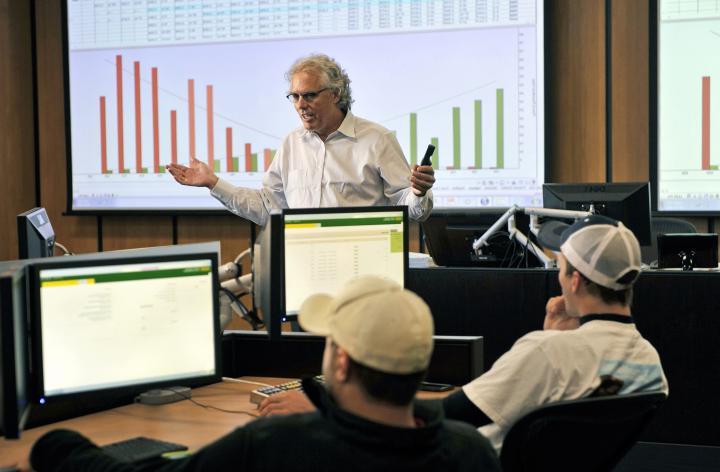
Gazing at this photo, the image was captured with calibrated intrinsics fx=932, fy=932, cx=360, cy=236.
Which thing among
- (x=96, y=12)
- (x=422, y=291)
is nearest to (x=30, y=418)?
(x=422, y=291)

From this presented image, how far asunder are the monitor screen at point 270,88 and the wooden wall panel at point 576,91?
4.0 inches

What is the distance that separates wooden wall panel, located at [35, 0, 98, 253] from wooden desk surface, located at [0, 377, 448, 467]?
366 cm

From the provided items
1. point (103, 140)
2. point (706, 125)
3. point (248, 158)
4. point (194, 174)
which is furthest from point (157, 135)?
point (706, 125)

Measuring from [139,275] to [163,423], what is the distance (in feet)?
1.19

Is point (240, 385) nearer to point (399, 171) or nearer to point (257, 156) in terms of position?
point (399, 171)

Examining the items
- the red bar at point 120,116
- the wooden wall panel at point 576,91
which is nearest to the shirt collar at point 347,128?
the wooden wall panel at point 576,91

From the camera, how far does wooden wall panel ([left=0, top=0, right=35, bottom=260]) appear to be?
5832 millimetres

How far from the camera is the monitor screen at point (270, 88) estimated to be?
5.02 m

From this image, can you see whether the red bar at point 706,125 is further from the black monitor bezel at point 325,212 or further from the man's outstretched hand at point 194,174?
the man's outstretched hand at point 194,174

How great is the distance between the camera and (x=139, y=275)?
2223 millimetres

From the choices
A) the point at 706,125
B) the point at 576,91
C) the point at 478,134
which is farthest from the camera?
the point at 478,134

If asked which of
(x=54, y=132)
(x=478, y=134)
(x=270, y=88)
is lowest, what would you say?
(x=478, y=134)

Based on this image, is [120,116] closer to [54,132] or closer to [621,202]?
[54,132]

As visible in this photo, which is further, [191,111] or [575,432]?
[191,111]
